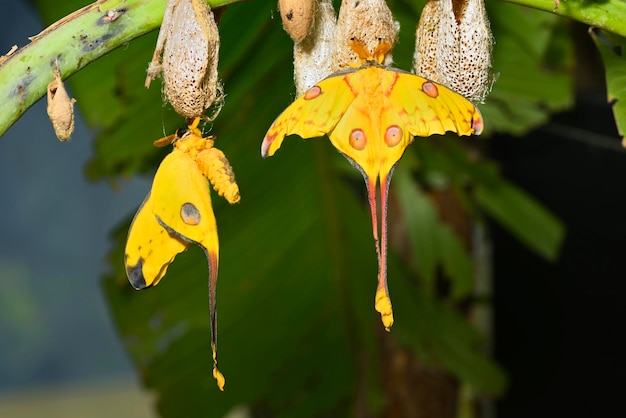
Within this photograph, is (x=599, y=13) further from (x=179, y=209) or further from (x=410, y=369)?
(x=410, y=369)

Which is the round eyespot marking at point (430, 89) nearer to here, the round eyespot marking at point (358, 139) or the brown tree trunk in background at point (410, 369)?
the round eyespot marking at point (358, 139)

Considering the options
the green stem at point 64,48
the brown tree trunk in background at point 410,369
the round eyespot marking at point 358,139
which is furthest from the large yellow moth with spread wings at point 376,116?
the brown tree trunk in background at point 410,369

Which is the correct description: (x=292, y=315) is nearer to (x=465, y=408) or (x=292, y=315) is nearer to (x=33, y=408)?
(x=465, y=408)

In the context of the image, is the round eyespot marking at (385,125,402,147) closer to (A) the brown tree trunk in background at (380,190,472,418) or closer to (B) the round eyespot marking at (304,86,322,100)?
(B) the round eyespot marking at (304,86,322,100)

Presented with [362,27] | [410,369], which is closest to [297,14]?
[362,27]

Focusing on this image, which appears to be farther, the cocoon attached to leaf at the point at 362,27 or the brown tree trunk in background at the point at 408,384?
the brown tree trunk in background at the point at 408,384

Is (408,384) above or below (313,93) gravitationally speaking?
below
